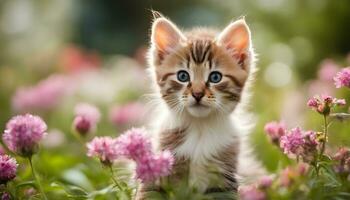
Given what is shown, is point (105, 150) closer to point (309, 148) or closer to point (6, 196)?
point (6, 196)

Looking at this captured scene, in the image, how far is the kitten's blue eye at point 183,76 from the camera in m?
3.40

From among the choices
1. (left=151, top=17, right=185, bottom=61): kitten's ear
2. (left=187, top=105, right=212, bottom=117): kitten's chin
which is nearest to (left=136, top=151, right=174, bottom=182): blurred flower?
(left=187, top=105, right=212, bottom=117): kitten's chin

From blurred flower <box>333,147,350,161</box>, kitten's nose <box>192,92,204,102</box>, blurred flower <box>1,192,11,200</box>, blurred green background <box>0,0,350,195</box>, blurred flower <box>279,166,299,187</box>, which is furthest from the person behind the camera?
blurred green background <box>0,0,350,195</box>

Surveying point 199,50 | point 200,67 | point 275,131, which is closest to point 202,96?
point 200,67

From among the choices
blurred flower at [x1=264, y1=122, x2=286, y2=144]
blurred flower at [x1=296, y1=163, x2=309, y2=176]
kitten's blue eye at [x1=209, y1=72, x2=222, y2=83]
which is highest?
kitten's blue eye at [x1=209, y1=72, x2=222, y2=83]

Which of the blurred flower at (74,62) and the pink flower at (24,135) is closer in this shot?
the pink flower at (24,135)

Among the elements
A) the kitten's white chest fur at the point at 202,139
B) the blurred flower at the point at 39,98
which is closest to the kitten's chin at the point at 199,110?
the kitten's white chest fur at the point at 202,139

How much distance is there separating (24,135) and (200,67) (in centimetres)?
108

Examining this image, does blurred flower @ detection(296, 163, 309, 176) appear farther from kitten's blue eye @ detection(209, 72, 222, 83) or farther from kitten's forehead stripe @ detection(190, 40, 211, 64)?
kitten's forehead stripe @ detection(190, 40, 211, 64)

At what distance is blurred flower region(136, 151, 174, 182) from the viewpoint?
250cm

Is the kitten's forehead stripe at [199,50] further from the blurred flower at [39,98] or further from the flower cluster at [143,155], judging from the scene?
the blurred flower at [39,98]

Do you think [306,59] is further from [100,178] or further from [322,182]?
[322,182]

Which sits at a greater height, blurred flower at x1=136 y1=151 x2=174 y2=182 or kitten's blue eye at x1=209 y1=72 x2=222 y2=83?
kitten's blue eye at x1=209 y1=72 x2=222 y2=83

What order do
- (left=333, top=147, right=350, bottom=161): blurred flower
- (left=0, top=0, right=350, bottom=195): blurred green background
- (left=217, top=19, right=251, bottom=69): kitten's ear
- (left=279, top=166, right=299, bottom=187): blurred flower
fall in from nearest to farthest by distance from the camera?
(left=279, top=166, right=299, bottom=187): blurred flower < (left=333, top=147, right=350, bottom=161): blurred flower < (left=217, top=19, right=251, bottom=69): kitten's ear < (left=0, top=0, right=350, bottom=195): blurred green background
